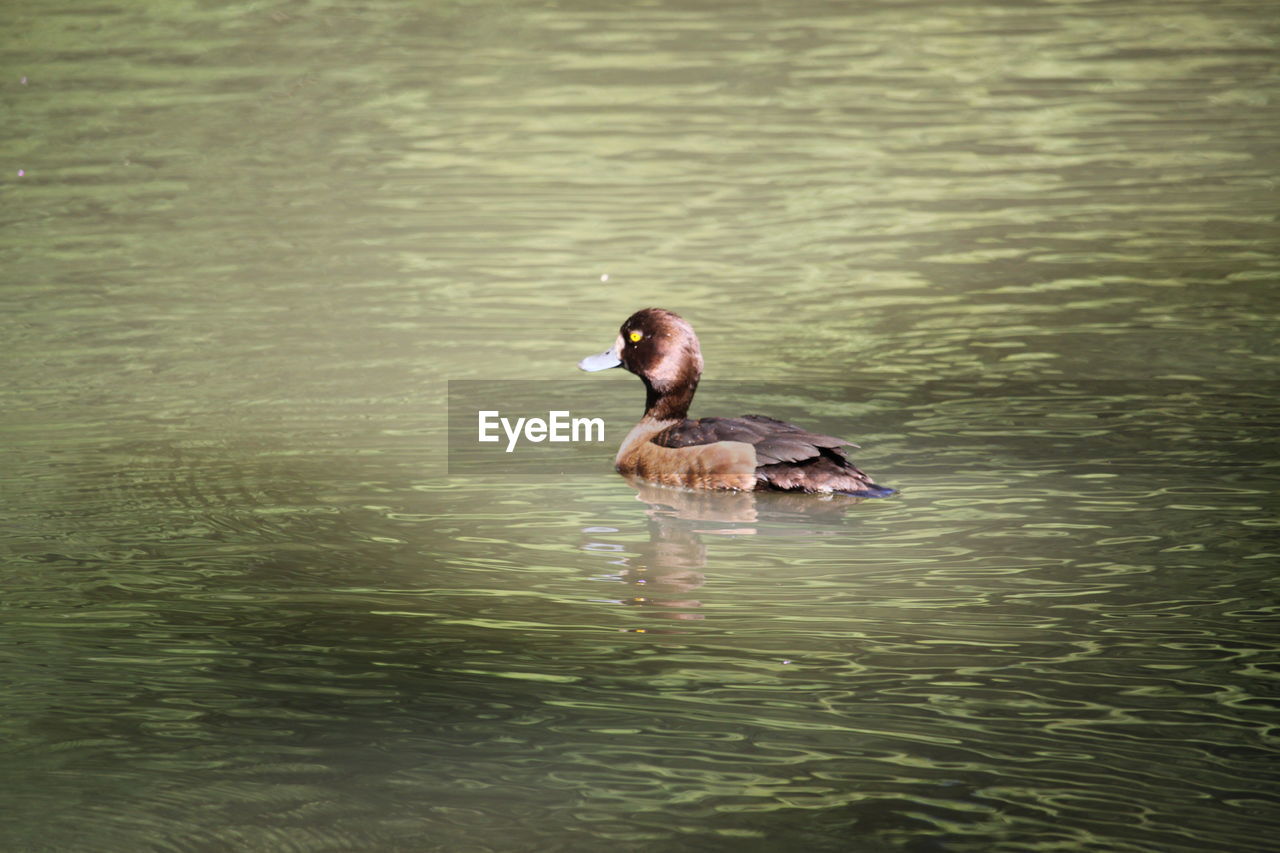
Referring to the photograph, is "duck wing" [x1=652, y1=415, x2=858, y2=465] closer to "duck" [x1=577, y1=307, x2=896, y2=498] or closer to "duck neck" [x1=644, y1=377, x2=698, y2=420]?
"duck" [x1=577, y1=307, x2=896, y2=498]

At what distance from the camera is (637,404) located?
9.47 metres

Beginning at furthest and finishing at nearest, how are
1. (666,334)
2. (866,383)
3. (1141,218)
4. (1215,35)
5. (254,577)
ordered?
(1215,35)
(1141,218)
(866,383)
(666,334)
(254,577)

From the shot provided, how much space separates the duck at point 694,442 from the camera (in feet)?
24.5

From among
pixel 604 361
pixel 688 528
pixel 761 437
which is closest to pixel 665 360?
pixel 604 361

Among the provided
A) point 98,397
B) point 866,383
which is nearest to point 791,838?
point 866,383

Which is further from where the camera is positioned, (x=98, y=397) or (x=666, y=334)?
(x=98, y=397)

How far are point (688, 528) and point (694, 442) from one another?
0.74m

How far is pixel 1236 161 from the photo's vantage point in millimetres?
14172

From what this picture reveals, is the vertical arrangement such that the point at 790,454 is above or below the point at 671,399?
below

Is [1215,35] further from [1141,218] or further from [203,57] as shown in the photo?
[203,57]

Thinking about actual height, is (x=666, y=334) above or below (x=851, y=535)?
above

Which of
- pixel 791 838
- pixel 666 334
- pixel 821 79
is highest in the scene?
pixel 821 79

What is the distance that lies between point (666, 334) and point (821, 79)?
7567 mm

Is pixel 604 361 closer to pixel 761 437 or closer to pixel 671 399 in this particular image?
pixel 671 399
